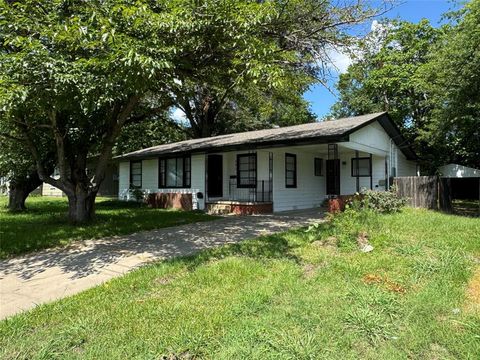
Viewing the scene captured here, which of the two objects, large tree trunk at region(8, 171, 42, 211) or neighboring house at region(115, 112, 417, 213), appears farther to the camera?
neighboring house at region(115, 112, 417, 213)

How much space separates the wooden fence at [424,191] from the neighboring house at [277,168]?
7.07 ft

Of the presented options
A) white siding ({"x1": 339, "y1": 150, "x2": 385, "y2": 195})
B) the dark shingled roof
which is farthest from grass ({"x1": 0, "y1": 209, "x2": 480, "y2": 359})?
white siding ({"x1": 339, "y1": 150, "x2": 385, "y2": 195})

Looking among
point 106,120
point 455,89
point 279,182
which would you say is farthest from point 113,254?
point 455,89

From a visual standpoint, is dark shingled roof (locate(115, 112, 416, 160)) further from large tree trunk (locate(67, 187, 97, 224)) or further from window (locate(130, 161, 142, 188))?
large tree trunk (locate(67, 187, 97, 224))

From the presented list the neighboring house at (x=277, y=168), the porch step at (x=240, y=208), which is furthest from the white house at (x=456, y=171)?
the porch step at (x=240, y=208)

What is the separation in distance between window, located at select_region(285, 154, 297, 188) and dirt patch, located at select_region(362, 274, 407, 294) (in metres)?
9.97

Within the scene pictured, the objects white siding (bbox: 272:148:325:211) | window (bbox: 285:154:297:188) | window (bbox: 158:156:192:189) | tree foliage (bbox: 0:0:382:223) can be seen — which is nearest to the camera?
tree foliage (bbox: 0:0:382:223)

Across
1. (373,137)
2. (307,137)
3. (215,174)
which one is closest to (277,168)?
(307,137)

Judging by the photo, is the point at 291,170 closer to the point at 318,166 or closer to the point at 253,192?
the point at 253,192

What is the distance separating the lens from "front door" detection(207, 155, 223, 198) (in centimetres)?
1585

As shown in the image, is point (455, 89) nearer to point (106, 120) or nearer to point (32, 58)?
point (106, 120)

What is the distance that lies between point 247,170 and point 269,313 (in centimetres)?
1162

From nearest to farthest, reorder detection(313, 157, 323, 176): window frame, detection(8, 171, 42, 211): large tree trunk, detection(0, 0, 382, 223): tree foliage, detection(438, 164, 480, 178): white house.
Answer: detection(0, 0, 382, 223): tree foliage < detection(8, 171, 42, 211): large tree trunk < detection(313, 157, 323, 176): window frame < detection(438, 164, 480, 178): white house

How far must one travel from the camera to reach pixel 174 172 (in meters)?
16.9
